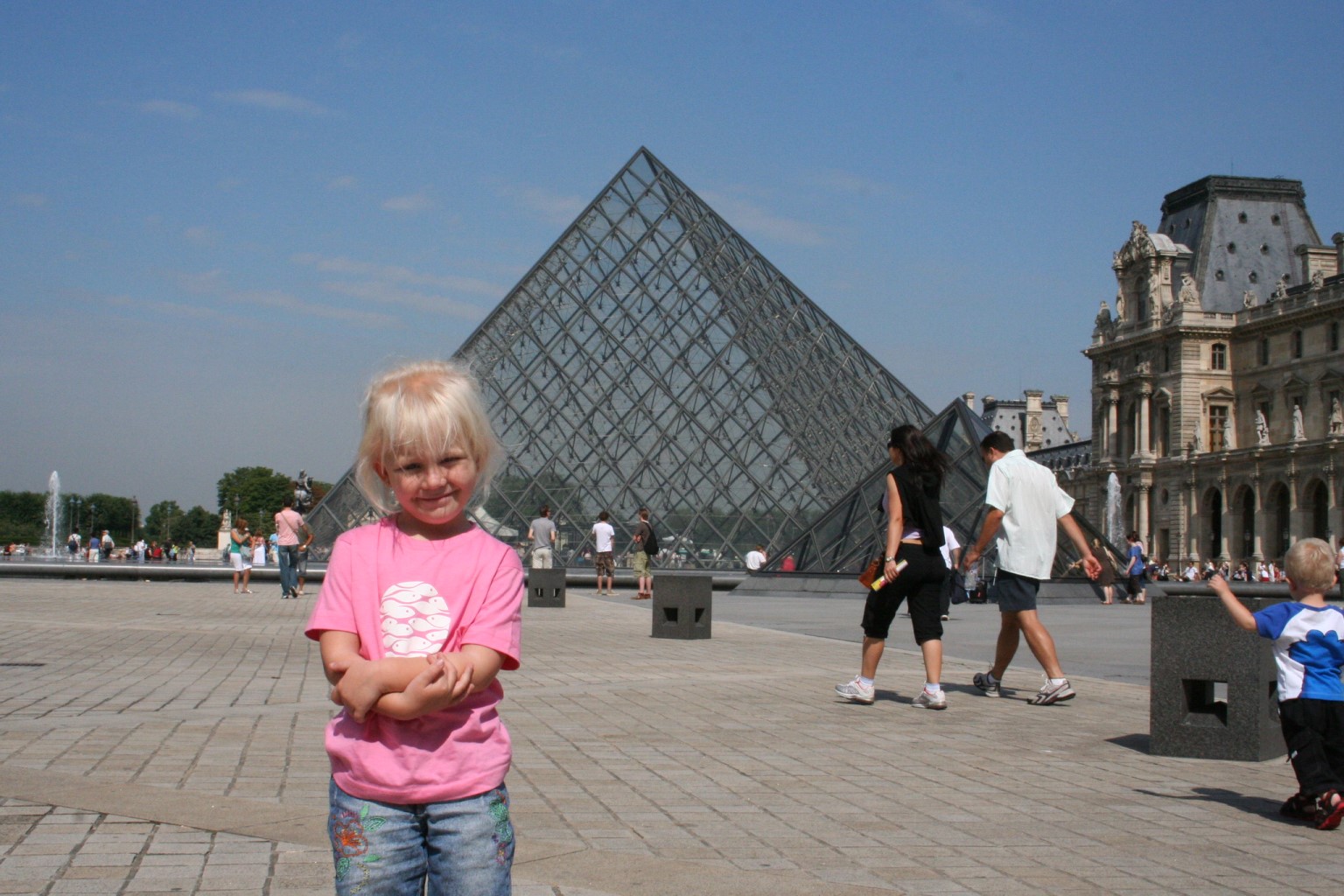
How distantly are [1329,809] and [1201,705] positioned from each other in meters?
1.44

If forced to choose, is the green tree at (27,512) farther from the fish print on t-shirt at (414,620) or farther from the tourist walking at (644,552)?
the fish print on t-shirt at (414,620)

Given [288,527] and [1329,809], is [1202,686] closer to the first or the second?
[1329,809]

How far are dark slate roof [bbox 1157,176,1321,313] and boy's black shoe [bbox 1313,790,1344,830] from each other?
251ft

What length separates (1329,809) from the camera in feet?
14.1

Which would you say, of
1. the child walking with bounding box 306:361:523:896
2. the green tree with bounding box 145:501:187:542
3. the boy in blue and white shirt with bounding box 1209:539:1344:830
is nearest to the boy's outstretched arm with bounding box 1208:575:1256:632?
the boy in blue and white shirt with bounding box 1209:539:1344:830

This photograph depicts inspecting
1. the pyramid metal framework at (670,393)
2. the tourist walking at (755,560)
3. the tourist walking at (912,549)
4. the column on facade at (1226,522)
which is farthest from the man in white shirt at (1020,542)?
the column on facade at (1226,522)

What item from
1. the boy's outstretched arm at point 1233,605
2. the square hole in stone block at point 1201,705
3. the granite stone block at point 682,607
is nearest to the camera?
the boy's outstretched arm at point 1233,605

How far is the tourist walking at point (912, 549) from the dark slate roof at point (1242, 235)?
73.9 metres

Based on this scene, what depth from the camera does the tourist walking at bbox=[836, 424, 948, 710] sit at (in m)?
7.17

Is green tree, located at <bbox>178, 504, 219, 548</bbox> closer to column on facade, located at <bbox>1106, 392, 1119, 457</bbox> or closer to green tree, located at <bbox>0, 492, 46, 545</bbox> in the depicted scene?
green tree, located at <bbox>0, 492, 46, 545</bbox>

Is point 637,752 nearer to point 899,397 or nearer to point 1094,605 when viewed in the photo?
point 1094,605

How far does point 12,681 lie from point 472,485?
20.4ft

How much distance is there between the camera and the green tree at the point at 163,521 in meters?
134

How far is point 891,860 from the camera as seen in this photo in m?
3.72
